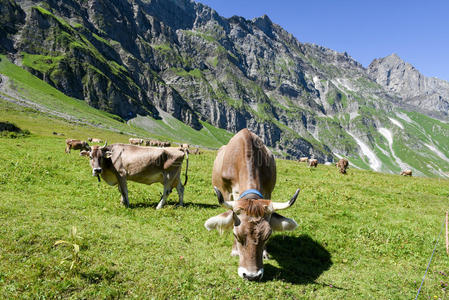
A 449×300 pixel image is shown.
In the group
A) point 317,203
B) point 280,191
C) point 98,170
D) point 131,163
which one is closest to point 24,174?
point 98,170

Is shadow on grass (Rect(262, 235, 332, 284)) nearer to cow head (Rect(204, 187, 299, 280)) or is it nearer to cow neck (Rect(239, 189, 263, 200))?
cow head (Rect(204, 187, 299, 280))

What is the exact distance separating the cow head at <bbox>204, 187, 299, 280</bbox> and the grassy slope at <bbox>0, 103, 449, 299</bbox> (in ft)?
2.97

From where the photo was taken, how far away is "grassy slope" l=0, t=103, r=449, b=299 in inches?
255

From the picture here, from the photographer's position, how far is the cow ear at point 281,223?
20.9 ft

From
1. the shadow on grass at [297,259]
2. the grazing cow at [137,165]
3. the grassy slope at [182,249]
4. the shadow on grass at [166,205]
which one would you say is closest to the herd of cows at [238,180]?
the grazing cow at [137,165]

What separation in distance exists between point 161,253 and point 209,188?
11.3 metres

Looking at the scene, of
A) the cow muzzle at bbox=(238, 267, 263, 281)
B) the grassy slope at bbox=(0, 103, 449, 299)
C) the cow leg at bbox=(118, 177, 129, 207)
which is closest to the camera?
the cow muzzle at bbox=(238, 267, 263, 281)

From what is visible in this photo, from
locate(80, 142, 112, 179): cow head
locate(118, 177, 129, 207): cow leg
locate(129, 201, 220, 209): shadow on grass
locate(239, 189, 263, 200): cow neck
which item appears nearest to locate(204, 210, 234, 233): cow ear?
locate(239, 189, 263, 200): cow neck

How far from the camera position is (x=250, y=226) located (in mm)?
6113

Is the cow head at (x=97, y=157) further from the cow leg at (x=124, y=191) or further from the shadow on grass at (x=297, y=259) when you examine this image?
the shadow on grass at (x=297, y=259)

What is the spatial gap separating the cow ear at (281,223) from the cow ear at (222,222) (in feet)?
3.57

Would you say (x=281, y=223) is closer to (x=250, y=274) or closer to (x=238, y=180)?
(x=250, y=274)

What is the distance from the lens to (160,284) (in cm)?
660

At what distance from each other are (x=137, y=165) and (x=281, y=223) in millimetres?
10081
